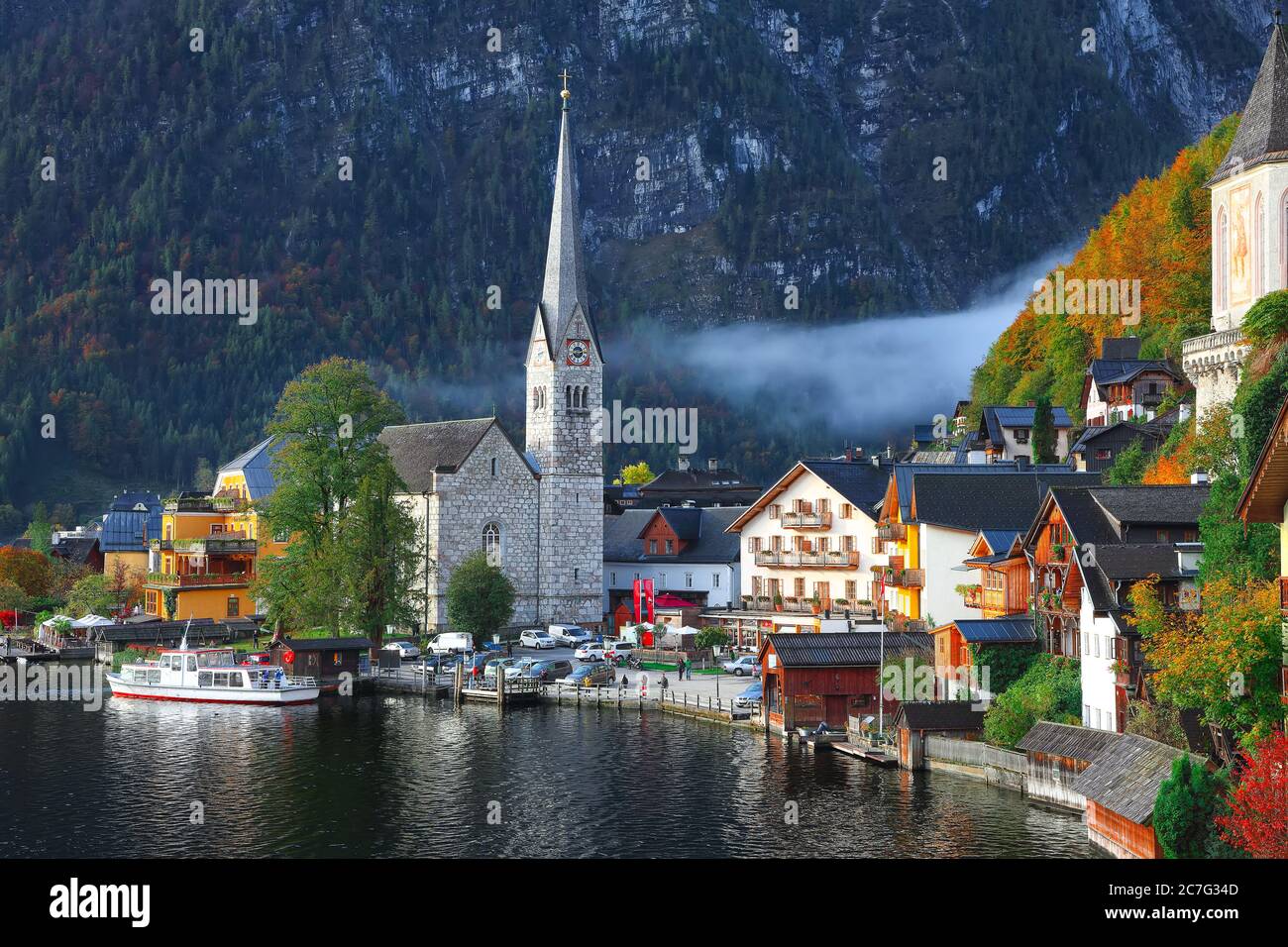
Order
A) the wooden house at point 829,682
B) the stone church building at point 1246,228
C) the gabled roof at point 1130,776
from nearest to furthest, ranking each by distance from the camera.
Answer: the gabled roof at point 1130,776 < the stone church building at point 1246,228 < the wooden house at point 829,682

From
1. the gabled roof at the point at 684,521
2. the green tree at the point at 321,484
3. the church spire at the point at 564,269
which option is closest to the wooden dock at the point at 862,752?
the green tree at the point at 321,484

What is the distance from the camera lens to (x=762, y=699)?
67188 millimetres

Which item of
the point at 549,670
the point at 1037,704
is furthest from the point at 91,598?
the point at 1037,704

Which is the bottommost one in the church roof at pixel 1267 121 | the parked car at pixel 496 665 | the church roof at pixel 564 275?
the parked car at pixel 496 665

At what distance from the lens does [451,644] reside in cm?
9544

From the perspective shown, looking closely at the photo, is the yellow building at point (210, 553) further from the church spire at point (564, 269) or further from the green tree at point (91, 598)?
the church spire at point (564, 269)

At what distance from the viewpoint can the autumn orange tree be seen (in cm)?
3716

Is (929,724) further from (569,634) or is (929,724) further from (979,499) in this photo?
(569,634)

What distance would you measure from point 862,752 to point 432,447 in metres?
60.5

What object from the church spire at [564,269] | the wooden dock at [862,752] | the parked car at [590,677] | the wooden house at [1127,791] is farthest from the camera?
the church spire at [564,269]

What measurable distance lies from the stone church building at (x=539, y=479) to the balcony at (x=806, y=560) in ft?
63.9

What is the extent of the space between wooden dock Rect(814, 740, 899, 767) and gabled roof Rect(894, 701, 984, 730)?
1325 mm

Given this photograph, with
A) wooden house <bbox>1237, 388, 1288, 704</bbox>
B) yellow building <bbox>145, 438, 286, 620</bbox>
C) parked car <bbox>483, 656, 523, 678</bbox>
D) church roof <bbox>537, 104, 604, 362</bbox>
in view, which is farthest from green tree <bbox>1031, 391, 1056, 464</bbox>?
wooden house <bbox>1237, 388, 1288, 704</bbox>

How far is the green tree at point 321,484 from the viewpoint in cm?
8731
